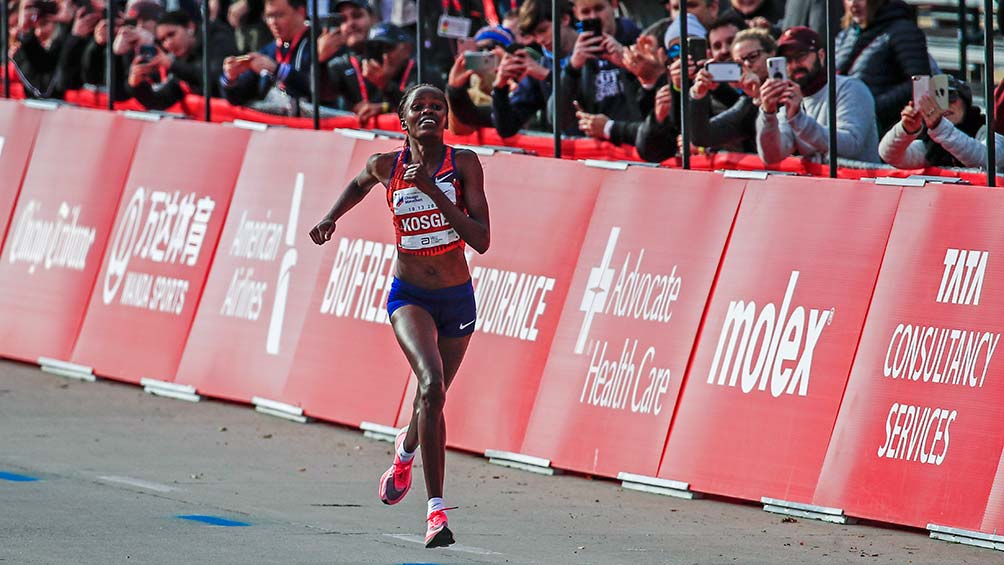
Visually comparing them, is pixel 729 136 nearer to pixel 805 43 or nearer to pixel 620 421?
pixel 805 43

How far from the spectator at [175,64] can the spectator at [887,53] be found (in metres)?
5.90

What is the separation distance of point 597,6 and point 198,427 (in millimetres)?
3755

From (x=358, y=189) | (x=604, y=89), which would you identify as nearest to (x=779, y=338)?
(x=358, y=189)

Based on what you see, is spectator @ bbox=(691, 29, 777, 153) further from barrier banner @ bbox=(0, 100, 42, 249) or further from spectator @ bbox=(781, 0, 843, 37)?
barrier banner @ bbox=(0, 100, 42, 249)

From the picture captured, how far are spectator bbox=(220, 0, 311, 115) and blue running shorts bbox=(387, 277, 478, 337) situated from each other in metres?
5.79

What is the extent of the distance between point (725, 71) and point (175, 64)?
635cm

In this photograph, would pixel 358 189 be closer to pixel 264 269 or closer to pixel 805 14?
pixel 264 269

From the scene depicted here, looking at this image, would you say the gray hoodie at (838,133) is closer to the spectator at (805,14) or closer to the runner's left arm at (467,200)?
the spectator at (805,14)

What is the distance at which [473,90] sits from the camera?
12641 millimetres

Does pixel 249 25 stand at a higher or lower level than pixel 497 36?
higher

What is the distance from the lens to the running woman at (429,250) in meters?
8.08

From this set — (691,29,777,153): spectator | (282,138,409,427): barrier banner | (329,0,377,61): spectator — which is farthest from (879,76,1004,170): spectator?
(329,0,377,61): spectator

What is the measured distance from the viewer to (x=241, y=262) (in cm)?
1312

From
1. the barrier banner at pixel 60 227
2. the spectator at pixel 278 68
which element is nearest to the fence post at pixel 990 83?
the spectator at pixel 278 68
